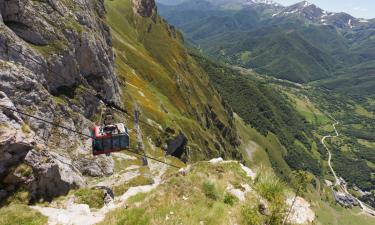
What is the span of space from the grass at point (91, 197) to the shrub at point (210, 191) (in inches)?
378

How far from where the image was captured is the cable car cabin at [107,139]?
107ft

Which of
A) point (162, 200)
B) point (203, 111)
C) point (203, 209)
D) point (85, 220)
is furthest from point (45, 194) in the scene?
point (203, 111)

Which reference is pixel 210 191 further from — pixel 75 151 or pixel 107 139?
pixel 75 151

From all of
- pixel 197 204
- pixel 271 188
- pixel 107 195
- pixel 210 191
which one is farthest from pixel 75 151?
pixel 271 188

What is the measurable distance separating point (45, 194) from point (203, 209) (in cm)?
1422

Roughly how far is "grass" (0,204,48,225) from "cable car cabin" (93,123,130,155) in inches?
543

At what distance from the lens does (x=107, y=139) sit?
107ft

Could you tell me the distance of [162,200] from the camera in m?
17.4

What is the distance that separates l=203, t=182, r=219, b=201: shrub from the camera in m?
18.5

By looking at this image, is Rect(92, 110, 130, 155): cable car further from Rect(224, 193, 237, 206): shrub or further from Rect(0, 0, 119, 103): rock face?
Rect(224, 193, 237, 206): shrub

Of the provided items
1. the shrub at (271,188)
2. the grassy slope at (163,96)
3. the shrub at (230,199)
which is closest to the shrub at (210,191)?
the shrub at (230,199)

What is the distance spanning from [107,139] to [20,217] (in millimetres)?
15409

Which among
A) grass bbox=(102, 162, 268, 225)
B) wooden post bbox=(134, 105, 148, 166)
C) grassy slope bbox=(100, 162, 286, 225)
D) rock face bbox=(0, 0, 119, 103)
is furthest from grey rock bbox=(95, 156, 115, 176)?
grassy slope bbox=(100, 162, 286, 225)

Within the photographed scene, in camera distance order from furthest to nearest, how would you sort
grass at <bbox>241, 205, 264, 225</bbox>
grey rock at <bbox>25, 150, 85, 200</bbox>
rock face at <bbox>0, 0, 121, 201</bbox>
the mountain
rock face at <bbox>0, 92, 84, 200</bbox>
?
grey rock at <bbox>25, 150, 85, 200</bbox> → rock face at <bbox>0, 0, 121, 201</bbox> → rock face at <bbox>0, 92, 84, 200</bbox> → the mountain → grass at <bbox>241, 205, 264, 225</bbox>
